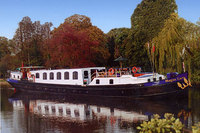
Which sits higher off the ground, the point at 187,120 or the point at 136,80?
the point at 136,80

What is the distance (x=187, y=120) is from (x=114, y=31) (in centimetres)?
5003

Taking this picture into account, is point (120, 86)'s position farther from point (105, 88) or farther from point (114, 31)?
point (114, 31)

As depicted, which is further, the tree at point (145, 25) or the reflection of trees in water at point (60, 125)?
the tree at point (145, 25)

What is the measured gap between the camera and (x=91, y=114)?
63.5 ft

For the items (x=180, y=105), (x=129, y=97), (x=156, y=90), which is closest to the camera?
(x=180, y=105)

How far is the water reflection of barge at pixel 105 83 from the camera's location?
23.4 meters

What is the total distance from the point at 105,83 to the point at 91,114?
7714 mm

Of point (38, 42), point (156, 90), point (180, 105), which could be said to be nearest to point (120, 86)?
point (156, 90)

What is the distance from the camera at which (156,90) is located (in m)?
23.6

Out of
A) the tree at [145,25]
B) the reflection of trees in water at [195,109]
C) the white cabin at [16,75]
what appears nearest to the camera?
the reflection of trees in water at [195,109]

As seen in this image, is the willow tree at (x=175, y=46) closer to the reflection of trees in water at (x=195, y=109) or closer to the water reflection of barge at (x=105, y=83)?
the water reflection of barge at (x=105, y=83)

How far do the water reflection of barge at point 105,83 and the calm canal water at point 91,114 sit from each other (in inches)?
37.9

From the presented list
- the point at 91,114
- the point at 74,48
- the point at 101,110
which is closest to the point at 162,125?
the point at 91,114

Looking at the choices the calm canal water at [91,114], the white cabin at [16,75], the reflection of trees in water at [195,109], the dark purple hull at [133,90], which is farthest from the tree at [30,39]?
the reflection of trees in water at [195,109]
